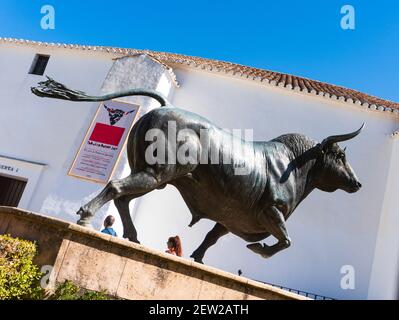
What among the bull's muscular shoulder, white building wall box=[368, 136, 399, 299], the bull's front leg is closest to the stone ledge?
the bull's front leg

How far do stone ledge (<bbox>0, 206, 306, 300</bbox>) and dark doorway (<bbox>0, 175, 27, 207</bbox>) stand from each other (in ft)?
32.9

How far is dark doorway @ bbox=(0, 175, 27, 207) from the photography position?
39.5ft

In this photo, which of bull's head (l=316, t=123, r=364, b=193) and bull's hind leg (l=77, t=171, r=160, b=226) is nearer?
bull's hind leg (l=77, t=171, r=160, b=226)

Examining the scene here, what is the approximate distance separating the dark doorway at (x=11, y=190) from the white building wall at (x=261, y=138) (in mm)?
768

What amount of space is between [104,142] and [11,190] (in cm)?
370

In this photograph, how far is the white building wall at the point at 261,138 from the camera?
10070mm

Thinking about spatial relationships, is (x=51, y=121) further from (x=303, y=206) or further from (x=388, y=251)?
(x=388, y=251)

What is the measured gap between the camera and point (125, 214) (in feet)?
11.3

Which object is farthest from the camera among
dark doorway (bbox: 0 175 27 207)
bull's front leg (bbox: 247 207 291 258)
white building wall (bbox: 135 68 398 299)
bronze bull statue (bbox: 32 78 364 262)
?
dark doorway (bbox: 0 175 27 207)

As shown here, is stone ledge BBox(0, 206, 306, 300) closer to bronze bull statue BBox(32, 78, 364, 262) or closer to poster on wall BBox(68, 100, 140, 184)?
bronze bull statue BBox(32, 78, 364, 262)

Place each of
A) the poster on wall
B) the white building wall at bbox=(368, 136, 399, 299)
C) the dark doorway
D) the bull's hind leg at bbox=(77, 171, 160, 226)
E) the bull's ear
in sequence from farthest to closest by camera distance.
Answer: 1. the dark doorway
2. the poster on wall
3. the white building wall at bbox=(368, 136, 399, 299)
4. the bull's ear
5. the bull's hind leg at bbox=(77, 171, 160, 226)

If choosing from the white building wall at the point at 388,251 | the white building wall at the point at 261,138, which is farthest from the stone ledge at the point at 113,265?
the white building wall at the point at 388,251

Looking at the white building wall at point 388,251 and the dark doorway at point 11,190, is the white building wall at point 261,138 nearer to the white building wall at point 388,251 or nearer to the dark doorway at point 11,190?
the white building wall at point 388,251
